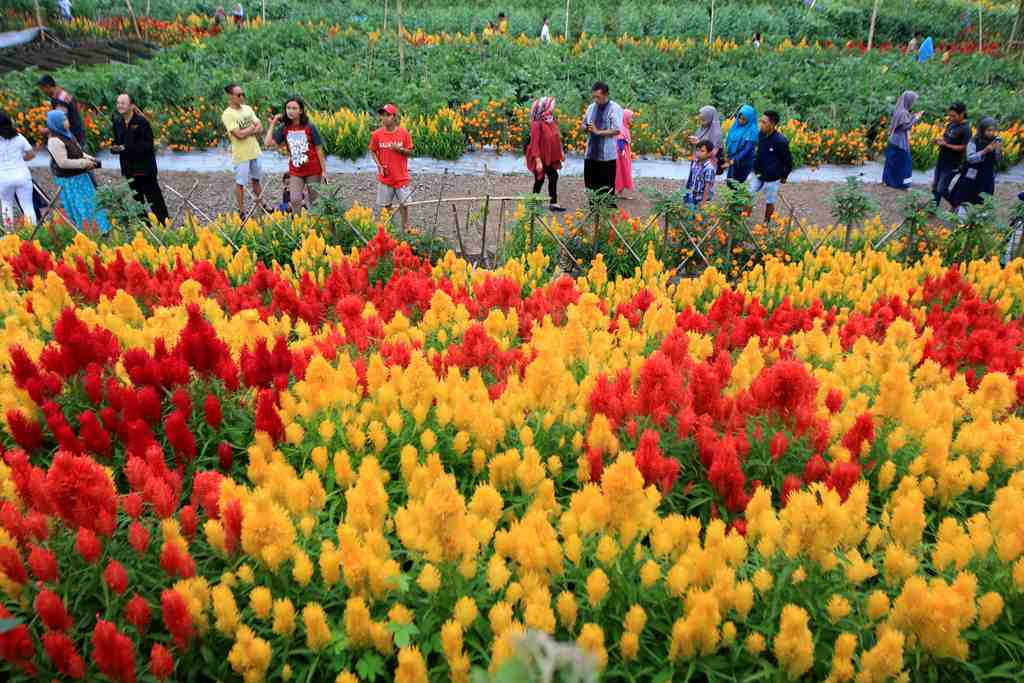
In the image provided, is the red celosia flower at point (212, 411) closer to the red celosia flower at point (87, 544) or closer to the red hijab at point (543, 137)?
the red celosia flower at point (87, 544)

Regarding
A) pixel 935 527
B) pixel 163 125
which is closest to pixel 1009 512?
pixel 935 527

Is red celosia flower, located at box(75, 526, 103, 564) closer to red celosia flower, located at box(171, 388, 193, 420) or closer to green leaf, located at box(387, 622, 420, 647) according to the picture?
red celosia flower, located at box(171, 388, 193, 420)

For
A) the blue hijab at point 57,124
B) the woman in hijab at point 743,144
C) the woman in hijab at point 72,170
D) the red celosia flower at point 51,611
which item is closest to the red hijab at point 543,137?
the woman in hijab at point 743,144

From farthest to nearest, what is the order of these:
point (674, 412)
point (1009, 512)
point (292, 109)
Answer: point (292, 109), point (674, 412), point (1009, 512)

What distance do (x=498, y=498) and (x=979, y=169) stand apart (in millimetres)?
8349

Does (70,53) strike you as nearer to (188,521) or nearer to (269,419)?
(269,419)

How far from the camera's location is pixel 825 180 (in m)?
11.7

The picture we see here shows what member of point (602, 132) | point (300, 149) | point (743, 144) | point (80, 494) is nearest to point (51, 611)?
point (80, 494)

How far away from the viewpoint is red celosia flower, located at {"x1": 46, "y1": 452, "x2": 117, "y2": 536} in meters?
2.13

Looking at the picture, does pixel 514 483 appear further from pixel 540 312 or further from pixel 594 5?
pixel 594 5

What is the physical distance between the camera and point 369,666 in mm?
1890

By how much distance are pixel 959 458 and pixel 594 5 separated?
2489 centimetres

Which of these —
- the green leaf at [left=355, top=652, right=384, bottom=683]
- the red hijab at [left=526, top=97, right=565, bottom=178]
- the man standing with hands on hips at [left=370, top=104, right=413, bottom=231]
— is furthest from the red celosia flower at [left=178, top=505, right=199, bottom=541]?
the red hijab at [left=526, top=97, right=565, bottom=178]

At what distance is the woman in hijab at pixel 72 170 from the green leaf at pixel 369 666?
21.4ft
